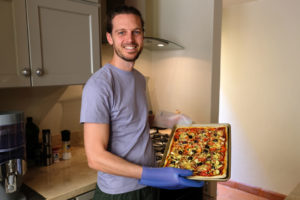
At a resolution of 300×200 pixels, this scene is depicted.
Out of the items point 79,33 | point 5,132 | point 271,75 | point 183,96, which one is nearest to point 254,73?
point 271,75

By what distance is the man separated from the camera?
1.04m

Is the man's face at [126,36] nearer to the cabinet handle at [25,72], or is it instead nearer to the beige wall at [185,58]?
the cabinet handle at [25,72]

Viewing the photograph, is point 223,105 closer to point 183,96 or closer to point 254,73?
point 254,73

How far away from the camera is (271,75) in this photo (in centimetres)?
299

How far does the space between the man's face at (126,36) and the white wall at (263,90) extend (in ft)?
7.62

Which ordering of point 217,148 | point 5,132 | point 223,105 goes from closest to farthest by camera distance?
point 5,132
point 217,148
point 223,105

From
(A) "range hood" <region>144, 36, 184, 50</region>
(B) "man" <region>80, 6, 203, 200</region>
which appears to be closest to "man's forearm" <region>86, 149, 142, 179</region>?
(B) "man" <region>80, 6, 203, 200</region>

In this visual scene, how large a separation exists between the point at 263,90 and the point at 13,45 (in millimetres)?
2752

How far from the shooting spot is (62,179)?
4.67ft

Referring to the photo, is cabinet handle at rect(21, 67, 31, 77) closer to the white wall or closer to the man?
the man

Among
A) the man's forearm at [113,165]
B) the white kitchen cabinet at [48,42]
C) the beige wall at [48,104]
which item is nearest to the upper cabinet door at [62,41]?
the white kitchen cabinet at [48,42]

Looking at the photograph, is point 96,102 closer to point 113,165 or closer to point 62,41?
point 113,165

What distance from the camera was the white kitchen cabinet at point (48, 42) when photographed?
1.29 meters

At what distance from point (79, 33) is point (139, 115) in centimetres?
73
